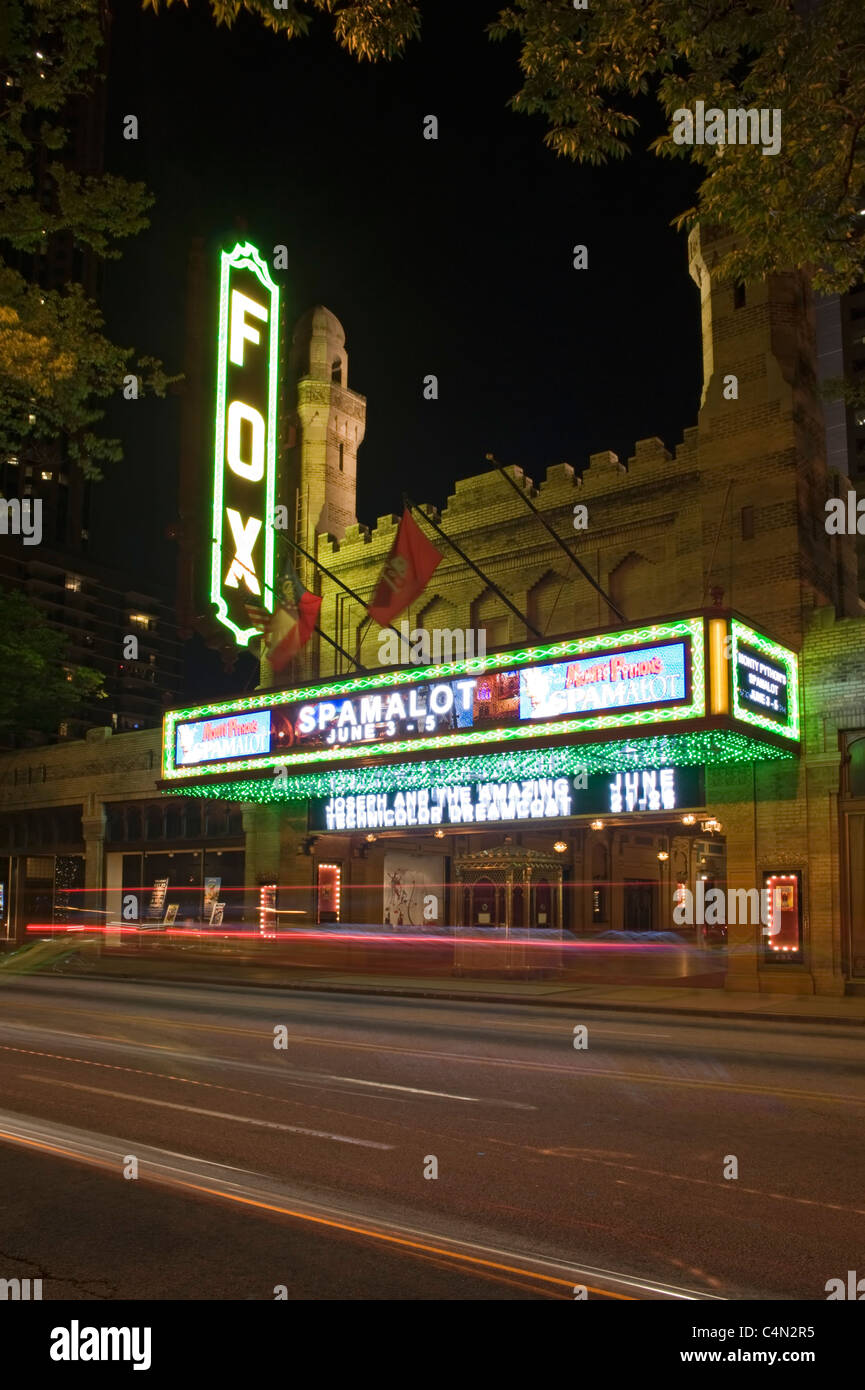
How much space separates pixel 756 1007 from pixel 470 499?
49.5 ft

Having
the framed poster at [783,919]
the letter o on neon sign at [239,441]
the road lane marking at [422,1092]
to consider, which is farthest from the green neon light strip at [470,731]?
the road lane marking at [422,1092]

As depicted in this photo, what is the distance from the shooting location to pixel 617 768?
24797mm

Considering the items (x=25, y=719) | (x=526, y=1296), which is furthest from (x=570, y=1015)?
(x=25, y=719)

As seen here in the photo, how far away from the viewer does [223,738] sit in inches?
Result: 1120

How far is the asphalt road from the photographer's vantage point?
5.82m

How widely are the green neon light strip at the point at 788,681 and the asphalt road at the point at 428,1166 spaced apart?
6.58m

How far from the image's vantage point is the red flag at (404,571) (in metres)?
25.9

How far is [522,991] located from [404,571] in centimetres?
980

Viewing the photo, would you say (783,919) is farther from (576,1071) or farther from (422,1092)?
(422,1092)

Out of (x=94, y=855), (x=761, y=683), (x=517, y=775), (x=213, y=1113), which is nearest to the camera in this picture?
(x=213, y=1113)

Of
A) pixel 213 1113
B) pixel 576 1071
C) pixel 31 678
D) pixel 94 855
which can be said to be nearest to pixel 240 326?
pixel 94 855

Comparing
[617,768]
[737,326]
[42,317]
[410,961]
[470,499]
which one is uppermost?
[737,326]
